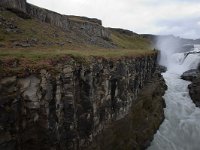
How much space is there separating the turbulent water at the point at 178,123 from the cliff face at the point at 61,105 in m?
10.3

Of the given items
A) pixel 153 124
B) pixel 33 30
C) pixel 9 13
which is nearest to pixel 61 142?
pixel 33 30

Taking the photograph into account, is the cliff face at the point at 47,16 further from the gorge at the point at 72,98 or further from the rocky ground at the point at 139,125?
the rocky ground at the point at 139,125

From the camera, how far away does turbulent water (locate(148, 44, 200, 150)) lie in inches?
1348

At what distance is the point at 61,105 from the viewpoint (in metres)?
18.8

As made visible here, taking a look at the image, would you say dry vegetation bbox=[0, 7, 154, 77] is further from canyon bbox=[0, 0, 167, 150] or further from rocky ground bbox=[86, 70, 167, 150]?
rocky ground bbox=[86, 70, 167, 150]

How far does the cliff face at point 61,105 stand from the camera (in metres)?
15.7

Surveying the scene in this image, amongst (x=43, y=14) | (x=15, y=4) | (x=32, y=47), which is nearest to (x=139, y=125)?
(x=32, y=47)

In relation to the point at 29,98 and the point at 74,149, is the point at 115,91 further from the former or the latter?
the point at 29,98

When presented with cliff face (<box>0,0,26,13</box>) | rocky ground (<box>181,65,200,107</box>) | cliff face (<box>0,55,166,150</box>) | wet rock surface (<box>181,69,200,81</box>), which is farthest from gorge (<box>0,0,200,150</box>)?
wet rock surface (<box>181,69,200,81</box>)

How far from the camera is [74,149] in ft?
→ 66.8

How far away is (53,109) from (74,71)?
133 inches

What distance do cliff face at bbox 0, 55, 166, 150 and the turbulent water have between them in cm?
1033

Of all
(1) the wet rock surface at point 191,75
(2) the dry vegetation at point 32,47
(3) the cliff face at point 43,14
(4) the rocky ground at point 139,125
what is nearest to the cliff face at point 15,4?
(3) the cliff face at point 43,14

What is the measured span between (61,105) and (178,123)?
2517cm
